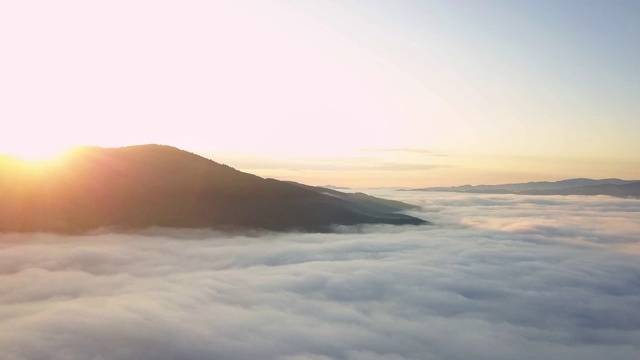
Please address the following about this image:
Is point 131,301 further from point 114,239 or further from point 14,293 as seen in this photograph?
point 114,239

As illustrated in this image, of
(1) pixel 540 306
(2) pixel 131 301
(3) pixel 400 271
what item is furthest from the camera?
(3) pixel 400 271

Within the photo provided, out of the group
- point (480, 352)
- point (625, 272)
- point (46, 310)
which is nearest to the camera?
point (480, 352)

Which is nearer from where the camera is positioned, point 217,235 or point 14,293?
point 14,293

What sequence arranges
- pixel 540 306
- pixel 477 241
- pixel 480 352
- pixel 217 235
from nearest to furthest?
pixel 480 352
pixel 540 306
pixel 477 241
pixel 217 235

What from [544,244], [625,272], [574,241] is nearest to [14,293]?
[625,272]

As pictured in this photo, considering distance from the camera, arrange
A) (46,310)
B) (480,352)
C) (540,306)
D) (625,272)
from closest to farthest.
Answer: (480,352) < (46,310) < (540,306) < (625,272)

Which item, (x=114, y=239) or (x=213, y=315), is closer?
(x=213, y=315)

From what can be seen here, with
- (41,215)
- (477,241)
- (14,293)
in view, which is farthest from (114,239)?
(477,241)

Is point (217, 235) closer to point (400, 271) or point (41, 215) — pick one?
point (41, 215)
